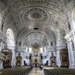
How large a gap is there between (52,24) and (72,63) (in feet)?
32.1

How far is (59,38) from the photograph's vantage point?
22500 mm

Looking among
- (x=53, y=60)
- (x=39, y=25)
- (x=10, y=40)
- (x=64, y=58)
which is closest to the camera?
(x=64, y=58)

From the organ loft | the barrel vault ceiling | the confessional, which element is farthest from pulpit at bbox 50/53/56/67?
the barrel vault ceiling

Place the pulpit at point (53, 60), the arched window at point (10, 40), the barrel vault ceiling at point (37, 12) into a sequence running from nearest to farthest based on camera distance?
the barrel vault ceiling at point (37, 12) < the arched window at point (10, 40) < the pulpit at point (53, 60)

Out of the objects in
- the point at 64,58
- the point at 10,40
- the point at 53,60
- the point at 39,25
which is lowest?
the point at 53,60

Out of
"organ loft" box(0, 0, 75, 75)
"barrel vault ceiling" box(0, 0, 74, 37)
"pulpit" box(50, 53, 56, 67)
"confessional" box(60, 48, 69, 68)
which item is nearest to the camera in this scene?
"organ loft" box(0, 0, 75, 75)

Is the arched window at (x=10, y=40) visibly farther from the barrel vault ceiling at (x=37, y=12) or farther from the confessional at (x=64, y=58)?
the confessional at (x=64, y=58)

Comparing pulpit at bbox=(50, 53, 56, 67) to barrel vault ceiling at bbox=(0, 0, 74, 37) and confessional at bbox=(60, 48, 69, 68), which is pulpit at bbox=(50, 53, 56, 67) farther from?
barrel vault ceiling at bbox=(0, 0, 74, 37)

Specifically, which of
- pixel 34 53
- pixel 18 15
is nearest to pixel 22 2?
pixel 18 15

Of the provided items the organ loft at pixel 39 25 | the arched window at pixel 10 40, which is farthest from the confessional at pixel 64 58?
the arched window at pixel 10 40

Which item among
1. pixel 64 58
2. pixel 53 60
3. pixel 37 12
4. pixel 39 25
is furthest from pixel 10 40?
pixel 64 58

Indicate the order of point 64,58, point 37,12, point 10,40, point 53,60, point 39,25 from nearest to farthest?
point 37,12 < point 64,58 < point 10,40 < point 39,25 < point 53,60

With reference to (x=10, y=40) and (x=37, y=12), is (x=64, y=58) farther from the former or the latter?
(x=10, y=40)

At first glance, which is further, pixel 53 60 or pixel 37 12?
pixel 53 60
